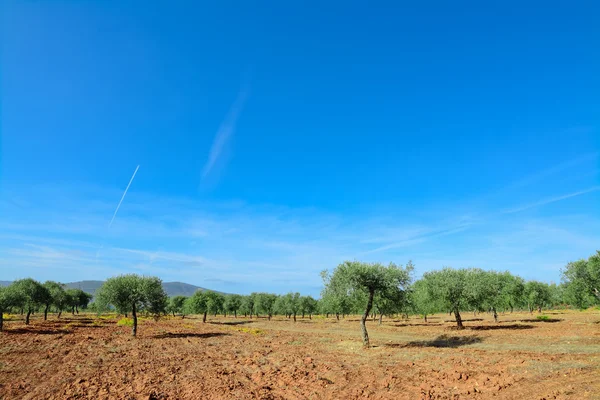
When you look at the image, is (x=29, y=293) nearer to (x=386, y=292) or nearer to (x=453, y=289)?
(x=386, y=292)

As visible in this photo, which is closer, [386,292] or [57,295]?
[386,292]

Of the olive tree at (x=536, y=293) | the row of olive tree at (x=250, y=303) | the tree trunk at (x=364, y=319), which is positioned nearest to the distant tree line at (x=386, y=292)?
the tree trunk at (x=364, y=319)

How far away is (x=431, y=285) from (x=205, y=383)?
47582 mm

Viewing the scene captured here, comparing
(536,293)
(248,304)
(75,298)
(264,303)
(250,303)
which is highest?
(536,293)

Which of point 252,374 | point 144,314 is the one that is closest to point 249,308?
point 144,314

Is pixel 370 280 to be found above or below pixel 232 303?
above

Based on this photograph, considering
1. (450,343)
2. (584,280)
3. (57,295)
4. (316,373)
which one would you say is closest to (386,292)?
(450,343)

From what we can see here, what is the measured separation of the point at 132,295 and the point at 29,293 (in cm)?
4583

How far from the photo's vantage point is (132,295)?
49500 millimetres

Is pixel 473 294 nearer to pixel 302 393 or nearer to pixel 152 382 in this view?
pixel 302 393

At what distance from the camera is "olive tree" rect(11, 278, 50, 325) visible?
69.2 m

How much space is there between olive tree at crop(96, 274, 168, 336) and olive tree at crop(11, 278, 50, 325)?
35933 millimetres

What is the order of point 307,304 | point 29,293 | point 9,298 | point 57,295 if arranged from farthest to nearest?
1. point 307,304
2. point 57,295
3. point 29,293
4. point 9,298

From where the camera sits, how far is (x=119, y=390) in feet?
59.2
